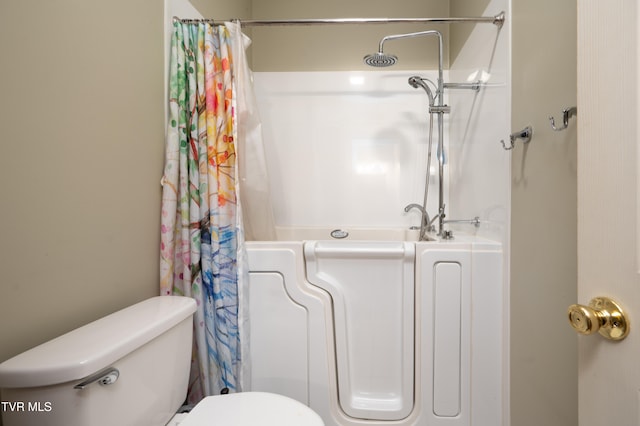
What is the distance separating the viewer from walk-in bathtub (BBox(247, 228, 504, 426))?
1.19 metres

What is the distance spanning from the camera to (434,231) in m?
1.90

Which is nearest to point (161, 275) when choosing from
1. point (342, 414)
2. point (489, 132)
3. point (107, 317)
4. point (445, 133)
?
point (107, 317)

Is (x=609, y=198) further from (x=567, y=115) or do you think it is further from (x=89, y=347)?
(x=89, y=347)

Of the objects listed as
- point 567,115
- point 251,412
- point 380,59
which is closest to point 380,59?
point 380,59

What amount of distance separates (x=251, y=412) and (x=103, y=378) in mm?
388

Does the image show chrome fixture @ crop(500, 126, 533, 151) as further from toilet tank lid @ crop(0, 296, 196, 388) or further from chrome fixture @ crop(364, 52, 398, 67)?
toilet tank lid @ crop(0, 296, 196, 388)

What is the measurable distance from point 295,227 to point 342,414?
116cm

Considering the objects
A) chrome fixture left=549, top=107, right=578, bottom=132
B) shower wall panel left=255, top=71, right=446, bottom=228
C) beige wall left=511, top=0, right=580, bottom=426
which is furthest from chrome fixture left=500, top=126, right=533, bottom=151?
shower wall panel left=255, top=71, right=446, bottom=228

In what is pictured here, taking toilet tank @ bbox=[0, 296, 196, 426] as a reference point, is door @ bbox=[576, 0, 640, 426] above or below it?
above

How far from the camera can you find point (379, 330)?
123 centimetres

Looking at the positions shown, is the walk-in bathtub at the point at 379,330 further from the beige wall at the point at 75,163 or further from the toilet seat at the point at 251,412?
the beige wall at the point at 75,163

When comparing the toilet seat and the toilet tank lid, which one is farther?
the toilet seat

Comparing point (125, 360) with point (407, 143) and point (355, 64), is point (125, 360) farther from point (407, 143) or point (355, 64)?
point (355, 64)

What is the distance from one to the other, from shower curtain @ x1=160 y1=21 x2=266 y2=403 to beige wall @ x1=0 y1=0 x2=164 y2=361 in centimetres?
8
